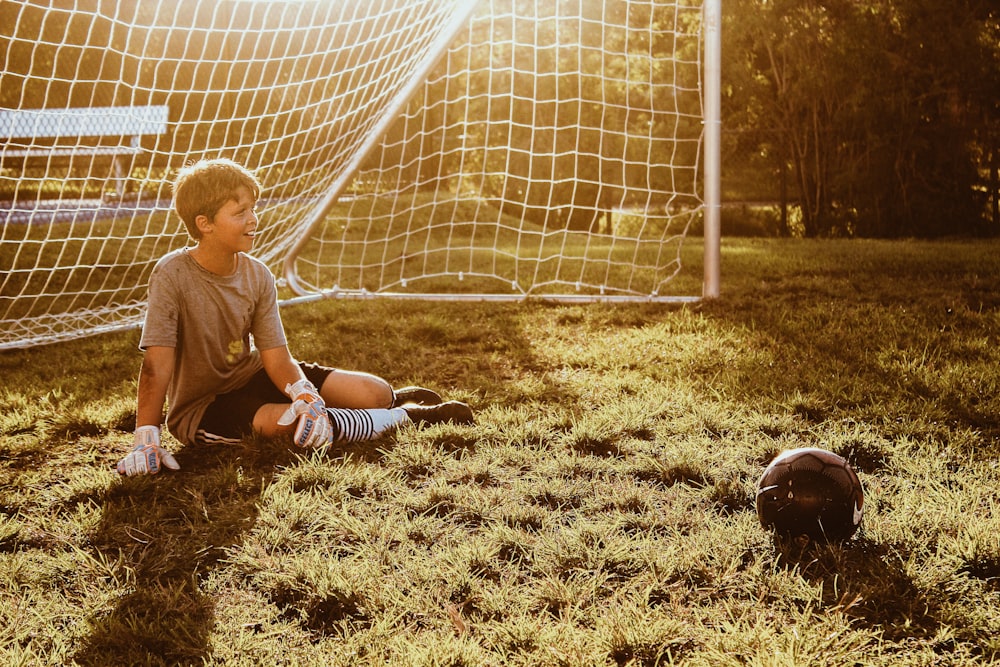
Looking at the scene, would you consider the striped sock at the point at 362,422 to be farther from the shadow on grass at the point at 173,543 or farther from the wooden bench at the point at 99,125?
the wooden bench at the point at 99,125

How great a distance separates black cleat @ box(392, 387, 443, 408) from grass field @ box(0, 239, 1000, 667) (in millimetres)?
227

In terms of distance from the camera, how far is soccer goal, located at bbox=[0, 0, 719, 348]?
18.2 feet

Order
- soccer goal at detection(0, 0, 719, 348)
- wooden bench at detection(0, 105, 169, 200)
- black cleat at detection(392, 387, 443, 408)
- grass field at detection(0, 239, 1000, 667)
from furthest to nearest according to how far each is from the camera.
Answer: wooden bench at detection(0, 105, 169, 200)
soccer goal at detection(0, 0, 719, 348)
black cleat at detection(392, 387, 443, 408)
grass field at detection(0, 239, 1000, 667)

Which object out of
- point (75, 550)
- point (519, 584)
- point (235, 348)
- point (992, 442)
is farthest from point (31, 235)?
point (992, 442)

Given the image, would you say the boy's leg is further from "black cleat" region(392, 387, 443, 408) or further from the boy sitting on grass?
"black cleat" region(392, 387, 443, 408)

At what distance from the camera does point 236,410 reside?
3.24 metres

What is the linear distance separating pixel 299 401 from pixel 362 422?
10.2 inches

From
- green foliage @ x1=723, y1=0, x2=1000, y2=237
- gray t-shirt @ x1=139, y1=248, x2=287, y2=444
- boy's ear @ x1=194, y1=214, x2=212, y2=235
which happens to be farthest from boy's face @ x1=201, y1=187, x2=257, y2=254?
green foliage @ x1=723, y1=0, x2=1000, y2=237

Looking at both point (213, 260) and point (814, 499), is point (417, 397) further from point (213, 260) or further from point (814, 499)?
point (814, 499)

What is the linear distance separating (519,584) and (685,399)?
1625 millimetres

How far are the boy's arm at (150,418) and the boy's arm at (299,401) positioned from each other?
397 mm

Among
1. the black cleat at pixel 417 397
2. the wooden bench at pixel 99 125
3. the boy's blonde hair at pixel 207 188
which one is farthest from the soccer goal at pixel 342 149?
the black cleat at pixel 417 397

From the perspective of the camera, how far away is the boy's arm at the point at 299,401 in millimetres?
2998

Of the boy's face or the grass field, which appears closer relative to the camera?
the grass field
